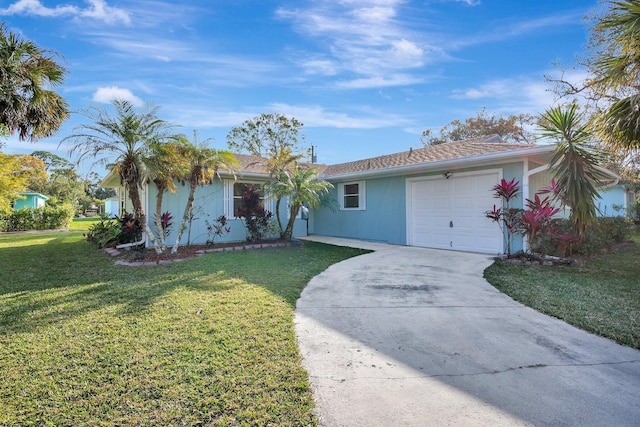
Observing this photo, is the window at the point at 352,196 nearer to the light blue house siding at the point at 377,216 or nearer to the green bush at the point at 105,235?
the light blue house siding at the point at 377,216

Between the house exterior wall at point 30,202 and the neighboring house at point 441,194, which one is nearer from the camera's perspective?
the neighboring house at point 441,194

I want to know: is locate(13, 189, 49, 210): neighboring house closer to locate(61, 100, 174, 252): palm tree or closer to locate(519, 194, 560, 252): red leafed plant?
locate(61, 100, 174, 252): palm tree

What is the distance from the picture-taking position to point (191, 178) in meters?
9.02

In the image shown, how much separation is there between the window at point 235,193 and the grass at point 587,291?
7.95 meters

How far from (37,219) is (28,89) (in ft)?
58.3

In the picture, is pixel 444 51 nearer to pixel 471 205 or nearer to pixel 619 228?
pixel 471 205

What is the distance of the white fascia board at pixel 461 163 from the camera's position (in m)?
7.84

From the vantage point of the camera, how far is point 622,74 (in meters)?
5.73

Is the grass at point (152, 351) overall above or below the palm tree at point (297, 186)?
below

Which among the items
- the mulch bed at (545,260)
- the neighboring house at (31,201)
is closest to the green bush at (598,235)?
the mulch bed at (545,260)

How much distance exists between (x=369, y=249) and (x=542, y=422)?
8.16 metres

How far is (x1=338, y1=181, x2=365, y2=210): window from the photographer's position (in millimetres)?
12883

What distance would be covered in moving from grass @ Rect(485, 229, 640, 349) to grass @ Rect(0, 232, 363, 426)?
3657 millimetres

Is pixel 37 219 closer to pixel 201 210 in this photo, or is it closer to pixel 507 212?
pixel 201 210
